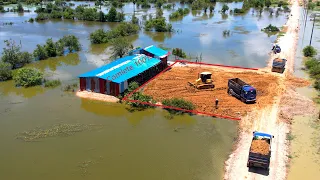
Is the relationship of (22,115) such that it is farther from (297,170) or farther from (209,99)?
(297,170)

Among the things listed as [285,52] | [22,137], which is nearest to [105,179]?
[22,137]

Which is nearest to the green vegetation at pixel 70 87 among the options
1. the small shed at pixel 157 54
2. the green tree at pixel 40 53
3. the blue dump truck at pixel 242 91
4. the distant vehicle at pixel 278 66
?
the small shed at pixel 157 54

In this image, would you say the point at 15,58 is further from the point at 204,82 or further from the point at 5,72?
the point at 204,82

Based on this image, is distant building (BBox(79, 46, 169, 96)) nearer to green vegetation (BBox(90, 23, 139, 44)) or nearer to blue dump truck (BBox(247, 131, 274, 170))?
blue dump truck (BBox(247, 131, 274, 170))

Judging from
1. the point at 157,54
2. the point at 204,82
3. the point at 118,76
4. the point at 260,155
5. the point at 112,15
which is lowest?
the point at 260,155

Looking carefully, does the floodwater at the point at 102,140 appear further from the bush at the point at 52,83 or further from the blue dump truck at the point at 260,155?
the blue dump truck at the point at 260,155

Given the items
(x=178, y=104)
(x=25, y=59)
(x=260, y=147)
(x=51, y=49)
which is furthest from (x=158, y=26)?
(x=260, y=147)

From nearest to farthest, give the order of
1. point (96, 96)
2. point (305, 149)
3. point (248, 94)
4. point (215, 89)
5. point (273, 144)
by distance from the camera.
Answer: point (305, 149), point (273, 144), point (248, 94), point (96, 96), point (215, 89)

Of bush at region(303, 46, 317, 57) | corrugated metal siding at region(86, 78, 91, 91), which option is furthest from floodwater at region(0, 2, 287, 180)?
bush at region(303, 46, 317, 57)
